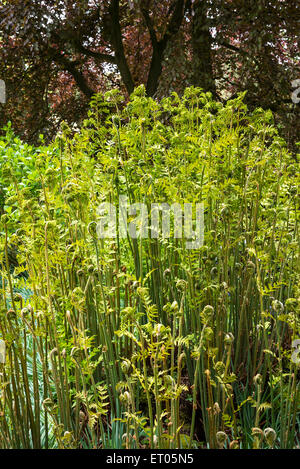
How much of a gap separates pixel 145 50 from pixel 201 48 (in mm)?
2042

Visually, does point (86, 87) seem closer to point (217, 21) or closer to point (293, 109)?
A: point (217, 21)

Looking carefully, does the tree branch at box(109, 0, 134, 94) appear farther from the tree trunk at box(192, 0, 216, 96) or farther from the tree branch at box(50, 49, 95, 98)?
the tree trunk at box(192, 0, 216, 96)

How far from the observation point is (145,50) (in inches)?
309

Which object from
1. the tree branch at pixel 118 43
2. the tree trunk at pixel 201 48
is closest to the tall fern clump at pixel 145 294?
the tree trunk at pixel 201 48

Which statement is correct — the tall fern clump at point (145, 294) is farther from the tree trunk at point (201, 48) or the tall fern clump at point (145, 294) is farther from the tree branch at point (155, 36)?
the tree branch at point (155, 36)

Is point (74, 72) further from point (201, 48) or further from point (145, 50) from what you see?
point (201, 48)

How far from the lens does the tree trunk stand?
5730 mm

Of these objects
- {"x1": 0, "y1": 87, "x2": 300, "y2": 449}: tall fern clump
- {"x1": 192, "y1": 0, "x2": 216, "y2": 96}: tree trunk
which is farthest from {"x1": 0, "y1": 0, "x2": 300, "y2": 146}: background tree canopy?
{"x1": 0, "y1": 87, "x2": 300, "y2": 449}: tall fern clump

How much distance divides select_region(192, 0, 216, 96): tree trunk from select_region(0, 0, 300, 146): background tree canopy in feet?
0.04

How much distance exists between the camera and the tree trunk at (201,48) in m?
5.73

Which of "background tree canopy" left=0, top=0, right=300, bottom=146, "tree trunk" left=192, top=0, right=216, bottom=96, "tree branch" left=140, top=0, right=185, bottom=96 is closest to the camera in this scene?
"background tree canopy" left=0, top=0, right=300, bottom=146

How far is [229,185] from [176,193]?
9.3 inches

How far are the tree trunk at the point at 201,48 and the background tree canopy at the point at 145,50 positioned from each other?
0.04 ft

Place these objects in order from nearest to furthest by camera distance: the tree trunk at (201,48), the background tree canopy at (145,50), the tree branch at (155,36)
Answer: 1. the background tree canopy at (145,50)
2. the tree trunk at (201,48)
3. the tree branch at (155,36)
